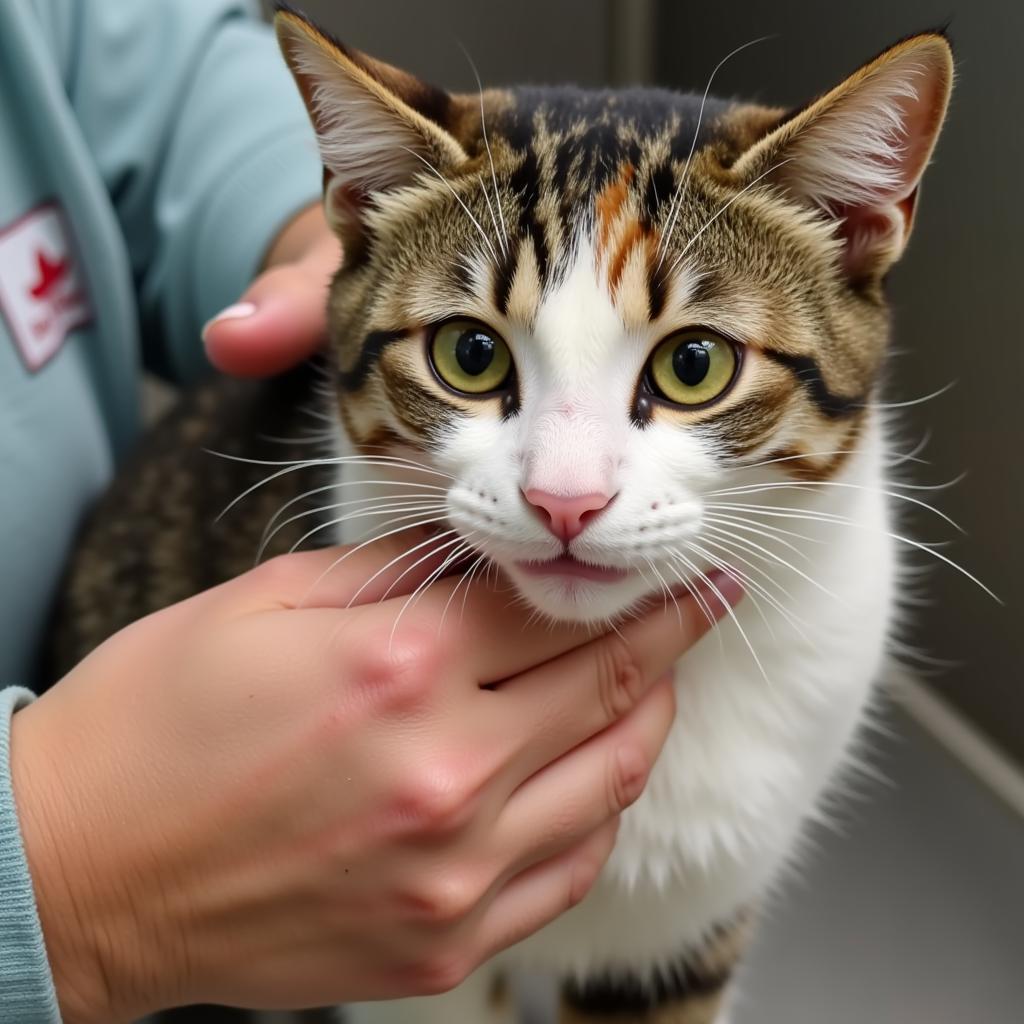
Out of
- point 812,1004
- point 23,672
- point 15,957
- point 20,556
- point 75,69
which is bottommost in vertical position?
point 812,1004

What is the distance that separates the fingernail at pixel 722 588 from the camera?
2.32ft

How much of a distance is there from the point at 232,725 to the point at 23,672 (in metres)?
0.49

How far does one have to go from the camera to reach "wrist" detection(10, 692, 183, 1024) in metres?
0.60

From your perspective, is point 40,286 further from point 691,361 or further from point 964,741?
point 964,741

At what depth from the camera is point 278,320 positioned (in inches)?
35.3

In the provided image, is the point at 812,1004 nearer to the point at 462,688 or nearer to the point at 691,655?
the point at 691,655

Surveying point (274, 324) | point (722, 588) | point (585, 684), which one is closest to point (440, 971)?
point (585, 684)

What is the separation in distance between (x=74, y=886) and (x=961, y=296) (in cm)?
108

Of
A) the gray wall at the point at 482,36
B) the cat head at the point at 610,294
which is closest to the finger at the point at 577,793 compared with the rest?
the cat head at the point at 610,294

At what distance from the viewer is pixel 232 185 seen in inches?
42.2

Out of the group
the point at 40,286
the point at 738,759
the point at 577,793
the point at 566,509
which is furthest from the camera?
the point at 40,286

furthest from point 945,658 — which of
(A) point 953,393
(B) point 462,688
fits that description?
(B) point 462,688

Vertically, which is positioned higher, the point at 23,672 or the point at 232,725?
the point at 232,725

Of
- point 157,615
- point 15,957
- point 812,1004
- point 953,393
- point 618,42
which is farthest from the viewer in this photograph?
point 618,42
